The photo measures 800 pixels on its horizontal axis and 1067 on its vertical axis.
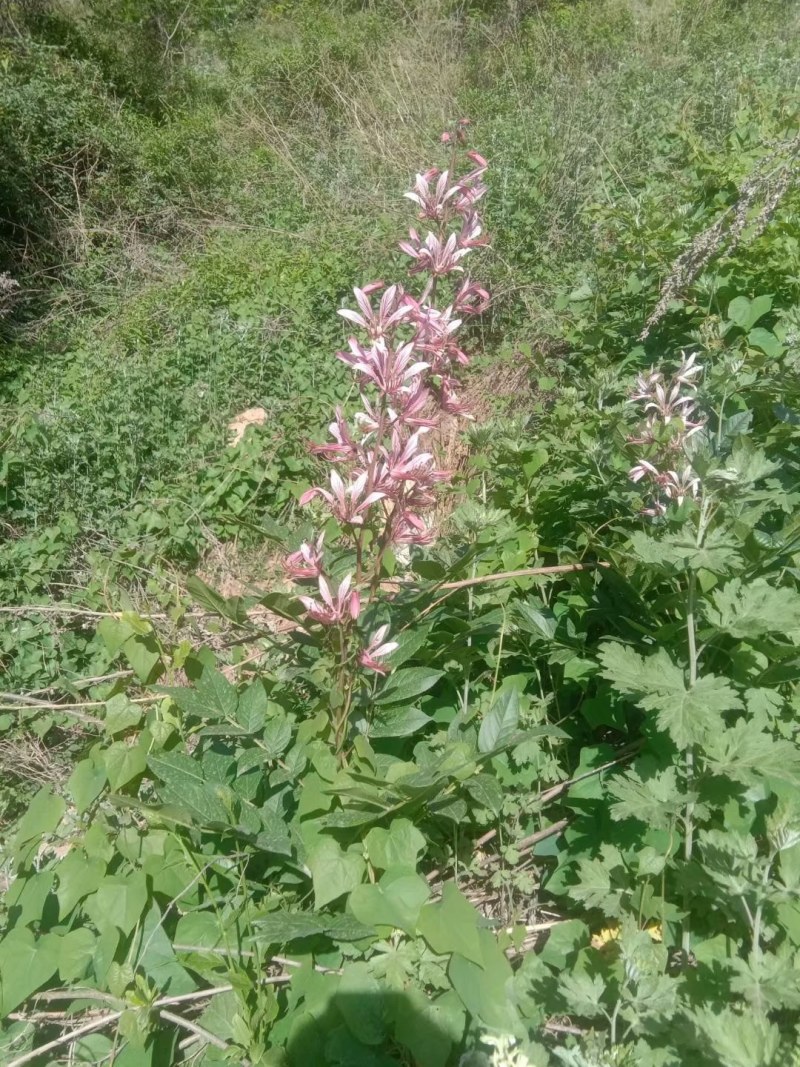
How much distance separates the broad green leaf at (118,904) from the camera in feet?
4.75

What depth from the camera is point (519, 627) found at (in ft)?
6.42

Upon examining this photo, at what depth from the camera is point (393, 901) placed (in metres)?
1.38

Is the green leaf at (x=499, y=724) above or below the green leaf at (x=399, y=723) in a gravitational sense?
below

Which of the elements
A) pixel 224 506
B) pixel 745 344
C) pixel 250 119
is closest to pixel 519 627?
pixel 745 344

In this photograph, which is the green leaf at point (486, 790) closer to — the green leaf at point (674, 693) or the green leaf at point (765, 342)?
the green leaf at point (674, 693)

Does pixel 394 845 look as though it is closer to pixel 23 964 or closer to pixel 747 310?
pixel 23 964

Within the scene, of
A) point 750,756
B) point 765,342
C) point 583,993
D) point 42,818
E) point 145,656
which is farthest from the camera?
point 765,342

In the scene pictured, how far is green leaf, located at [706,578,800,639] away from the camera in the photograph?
1380 mm

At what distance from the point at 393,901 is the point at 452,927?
134mm

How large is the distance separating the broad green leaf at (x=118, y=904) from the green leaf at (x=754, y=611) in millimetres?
1283

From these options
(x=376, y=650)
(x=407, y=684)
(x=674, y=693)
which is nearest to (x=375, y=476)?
(x=376, y=650)

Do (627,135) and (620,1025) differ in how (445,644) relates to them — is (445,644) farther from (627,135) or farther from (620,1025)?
(627,135)

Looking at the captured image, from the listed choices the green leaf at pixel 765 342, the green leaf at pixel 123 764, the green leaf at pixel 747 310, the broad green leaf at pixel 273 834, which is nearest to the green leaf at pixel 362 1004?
the broad green leaf at pixel 273 834

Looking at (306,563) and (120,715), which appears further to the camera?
(120,715)
